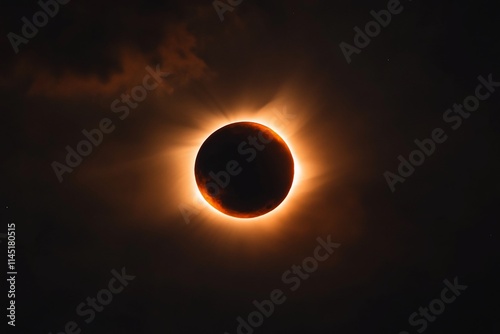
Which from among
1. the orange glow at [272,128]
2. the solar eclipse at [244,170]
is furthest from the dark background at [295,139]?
the solar eclipse at [244,170]

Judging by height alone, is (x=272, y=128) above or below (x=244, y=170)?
above

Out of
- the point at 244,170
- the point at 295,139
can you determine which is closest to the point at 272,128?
→ the point at 295,139

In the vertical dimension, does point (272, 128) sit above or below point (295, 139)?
above

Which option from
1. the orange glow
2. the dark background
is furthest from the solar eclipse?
the dark background

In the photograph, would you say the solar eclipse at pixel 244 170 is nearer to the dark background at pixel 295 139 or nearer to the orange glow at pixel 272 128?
the orange glow at pixel 272 128

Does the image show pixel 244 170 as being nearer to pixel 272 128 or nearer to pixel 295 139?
pixel 272 128

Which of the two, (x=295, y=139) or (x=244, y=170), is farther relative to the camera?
(x=295, y=139)

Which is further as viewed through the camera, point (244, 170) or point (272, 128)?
point (272, 128)

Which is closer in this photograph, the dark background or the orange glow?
the dark background

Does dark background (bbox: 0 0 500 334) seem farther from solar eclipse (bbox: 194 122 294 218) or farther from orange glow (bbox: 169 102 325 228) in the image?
solar eclipse (bbox: 194 122 294 218)
